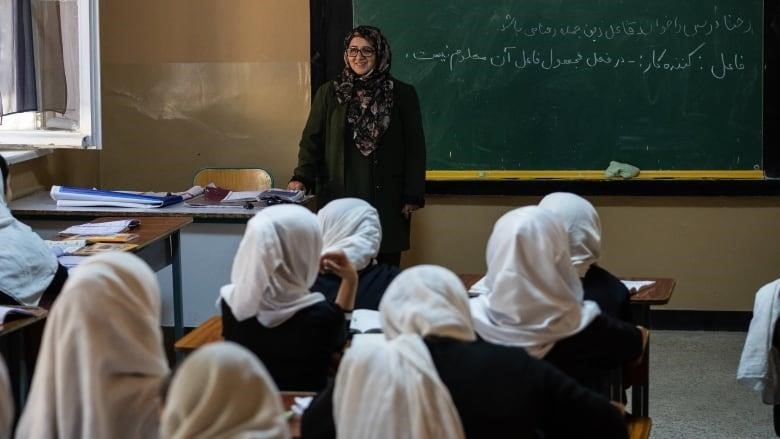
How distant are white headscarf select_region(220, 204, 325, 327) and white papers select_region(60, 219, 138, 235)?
1.80 metres

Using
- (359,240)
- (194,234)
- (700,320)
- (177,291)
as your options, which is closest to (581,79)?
(700,320)

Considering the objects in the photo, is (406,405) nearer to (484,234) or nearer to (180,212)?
(180,212)

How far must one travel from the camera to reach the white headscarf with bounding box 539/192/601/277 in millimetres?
3895

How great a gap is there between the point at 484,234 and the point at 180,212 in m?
1.72

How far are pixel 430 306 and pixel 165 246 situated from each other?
3010 millimetres

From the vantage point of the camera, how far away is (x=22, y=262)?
4.10 m

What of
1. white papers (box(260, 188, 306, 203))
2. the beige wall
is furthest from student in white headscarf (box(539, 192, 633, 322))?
the beige wall

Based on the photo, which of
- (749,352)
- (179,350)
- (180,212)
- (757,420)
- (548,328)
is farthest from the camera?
(180,212)

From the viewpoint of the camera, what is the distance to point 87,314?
2.31 meters

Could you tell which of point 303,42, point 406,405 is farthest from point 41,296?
point 303,42

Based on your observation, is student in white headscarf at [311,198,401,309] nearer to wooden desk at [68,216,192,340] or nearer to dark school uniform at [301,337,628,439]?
wooden desk at [68,216,192,340]

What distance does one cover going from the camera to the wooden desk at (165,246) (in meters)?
5.04

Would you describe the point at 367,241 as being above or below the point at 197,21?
below

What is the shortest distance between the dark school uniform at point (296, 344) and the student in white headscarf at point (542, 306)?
1.39 ft
